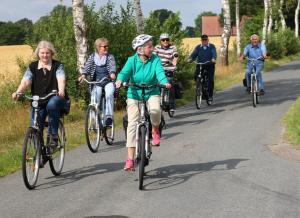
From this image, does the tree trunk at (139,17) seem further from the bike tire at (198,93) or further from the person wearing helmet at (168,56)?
the person wearing helmet at (168,56)

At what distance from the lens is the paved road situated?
6.15 metres

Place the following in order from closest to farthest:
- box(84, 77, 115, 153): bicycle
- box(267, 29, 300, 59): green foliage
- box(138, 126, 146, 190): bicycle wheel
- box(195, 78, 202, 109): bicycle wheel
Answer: box(138, 126, 146, 190): bicycle wheel, box(84, 77, 115, 153): bicycle, box(195, 78, 202, 109): bicycle wheel, box(267, 29, 300, 59): green foliage

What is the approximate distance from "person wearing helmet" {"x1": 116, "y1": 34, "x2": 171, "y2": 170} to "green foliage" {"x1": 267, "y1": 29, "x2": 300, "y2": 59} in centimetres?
3241

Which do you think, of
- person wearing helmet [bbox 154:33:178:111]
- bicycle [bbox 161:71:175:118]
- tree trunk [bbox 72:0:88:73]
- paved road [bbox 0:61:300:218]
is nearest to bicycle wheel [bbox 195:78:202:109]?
bicycle [bbox 161:71:175:118]

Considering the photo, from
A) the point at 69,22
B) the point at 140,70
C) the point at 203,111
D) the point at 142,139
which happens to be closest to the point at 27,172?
the point at 142,139

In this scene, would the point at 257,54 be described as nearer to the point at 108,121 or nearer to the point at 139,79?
the point at 108,121

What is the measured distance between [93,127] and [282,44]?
3308 centimetres

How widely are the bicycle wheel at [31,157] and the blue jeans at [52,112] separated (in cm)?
28

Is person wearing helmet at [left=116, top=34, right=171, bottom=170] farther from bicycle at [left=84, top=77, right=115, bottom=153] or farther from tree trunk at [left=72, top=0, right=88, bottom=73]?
tree trunk at [left=72, top=0, right=88, bottom=73]

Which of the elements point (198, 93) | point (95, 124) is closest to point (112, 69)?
point (95, 124)

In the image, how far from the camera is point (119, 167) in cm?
854

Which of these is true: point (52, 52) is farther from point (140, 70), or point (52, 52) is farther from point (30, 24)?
point (30, 24)

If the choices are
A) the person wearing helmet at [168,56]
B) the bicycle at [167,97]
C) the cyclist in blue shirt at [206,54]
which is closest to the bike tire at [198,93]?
the cyclist in blue shirt at [206,54]

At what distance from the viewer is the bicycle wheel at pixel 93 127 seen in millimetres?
9961
